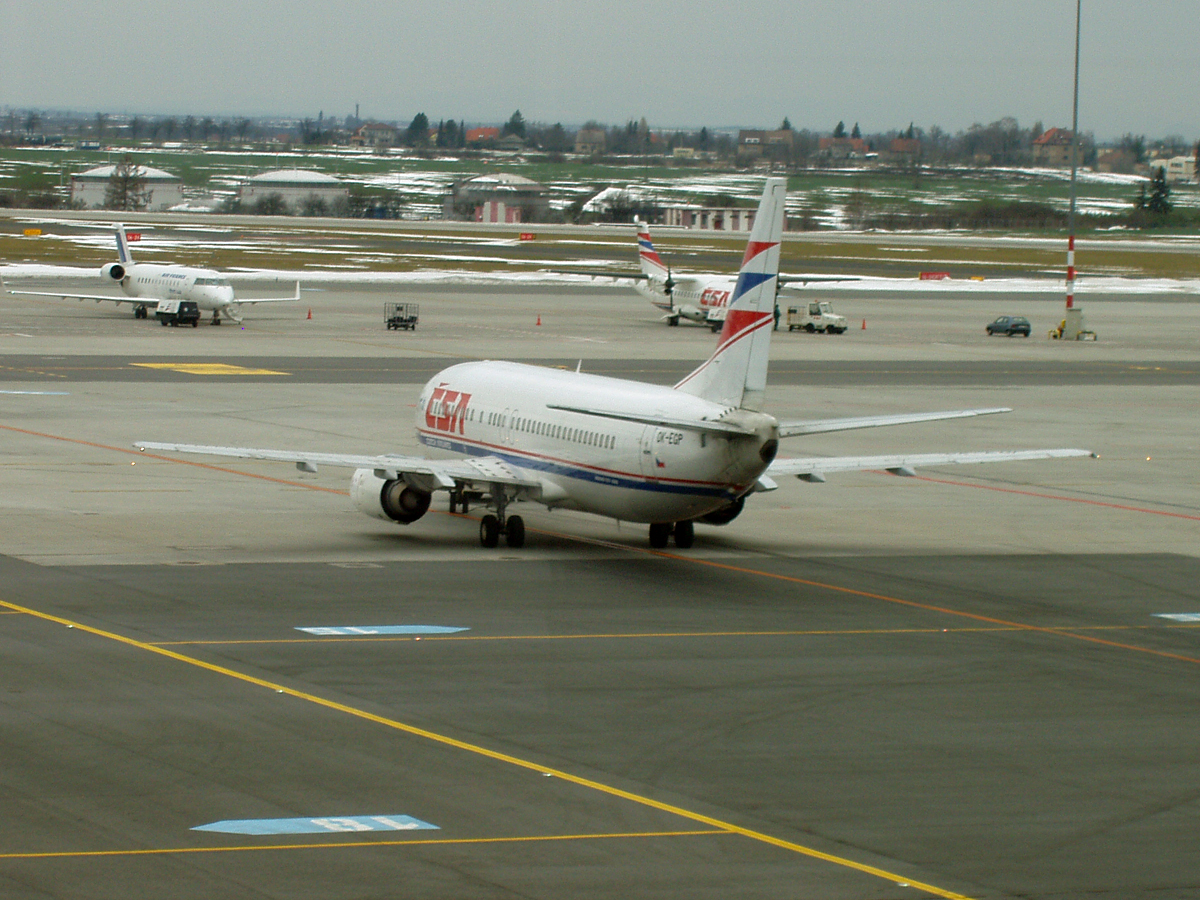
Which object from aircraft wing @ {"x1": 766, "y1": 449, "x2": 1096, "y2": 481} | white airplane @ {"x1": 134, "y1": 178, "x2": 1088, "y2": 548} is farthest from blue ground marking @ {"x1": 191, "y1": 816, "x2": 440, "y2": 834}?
aircraft wing @ {"x1": 766, "y1": 449, "x2": 1096, "y2": 481}

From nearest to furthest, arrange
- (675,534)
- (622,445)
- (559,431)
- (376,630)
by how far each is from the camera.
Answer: (376,630) < (622,445) < (559,431) < (675,534)

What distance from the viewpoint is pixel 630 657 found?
91.9 feet

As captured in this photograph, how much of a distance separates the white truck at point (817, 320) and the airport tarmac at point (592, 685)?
5143cm

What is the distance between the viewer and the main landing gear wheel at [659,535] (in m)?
38.8

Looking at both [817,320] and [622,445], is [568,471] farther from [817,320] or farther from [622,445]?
[817,320]

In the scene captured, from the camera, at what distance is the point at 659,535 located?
38875 millimetres

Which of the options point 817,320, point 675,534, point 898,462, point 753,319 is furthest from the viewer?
point 817,320

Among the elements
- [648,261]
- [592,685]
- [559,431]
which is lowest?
[592,685]

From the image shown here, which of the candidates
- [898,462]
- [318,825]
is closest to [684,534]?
[898,462]

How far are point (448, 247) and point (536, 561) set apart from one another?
16048 cm

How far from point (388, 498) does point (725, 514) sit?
331 inches

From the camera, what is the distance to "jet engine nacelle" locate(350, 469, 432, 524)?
40000 mm

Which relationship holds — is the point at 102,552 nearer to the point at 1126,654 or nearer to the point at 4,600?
the point at 4,600

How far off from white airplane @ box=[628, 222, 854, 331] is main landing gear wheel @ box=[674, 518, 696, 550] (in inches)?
2723
